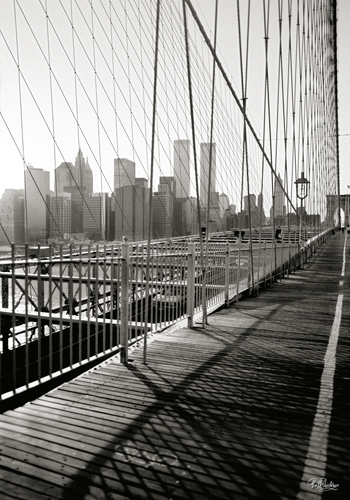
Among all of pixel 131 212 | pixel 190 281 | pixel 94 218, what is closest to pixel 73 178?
pixel 94 218

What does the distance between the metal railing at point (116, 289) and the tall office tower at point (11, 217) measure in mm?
1304

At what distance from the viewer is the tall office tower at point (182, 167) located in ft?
63.5

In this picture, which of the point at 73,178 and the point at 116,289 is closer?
the point at 116,289

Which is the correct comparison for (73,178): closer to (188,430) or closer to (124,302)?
(124,302)

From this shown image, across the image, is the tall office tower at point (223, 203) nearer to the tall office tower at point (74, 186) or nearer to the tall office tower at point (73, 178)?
the tall office tower at point (73, 178)

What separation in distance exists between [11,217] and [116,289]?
474 centimetres

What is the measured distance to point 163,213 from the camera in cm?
1594

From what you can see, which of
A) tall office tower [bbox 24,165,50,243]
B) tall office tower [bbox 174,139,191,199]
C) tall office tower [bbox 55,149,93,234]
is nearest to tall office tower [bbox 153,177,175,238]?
tall office tower [bbox 174,139,191,199]

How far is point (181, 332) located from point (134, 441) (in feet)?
8.28

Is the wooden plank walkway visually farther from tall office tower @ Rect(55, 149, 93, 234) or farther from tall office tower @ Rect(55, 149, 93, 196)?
tall office tower @ Rect(55, 149, 93, 196)

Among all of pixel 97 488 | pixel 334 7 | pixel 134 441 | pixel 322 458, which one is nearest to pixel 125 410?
pixel 134 441

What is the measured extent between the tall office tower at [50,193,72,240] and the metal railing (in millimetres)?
2057

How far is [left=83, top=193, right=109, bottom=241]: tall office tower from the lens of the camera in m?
11.0

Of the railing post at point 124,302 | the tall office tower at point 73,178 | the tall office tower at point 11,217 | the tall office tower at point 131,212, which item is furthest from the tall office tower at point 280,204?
the railing post at point 124,302
